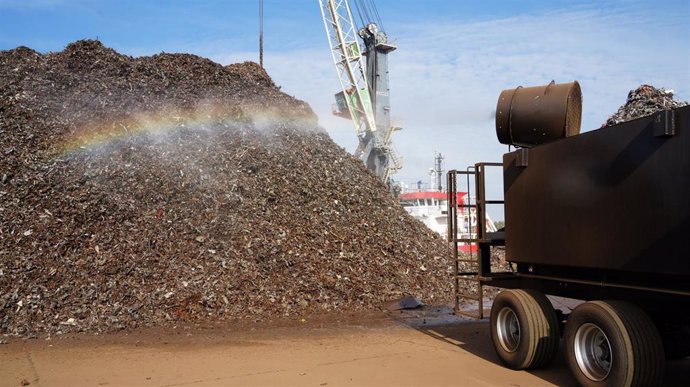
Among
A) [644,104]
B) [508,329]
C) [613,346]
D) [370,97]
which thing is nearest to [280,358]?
[508,329]

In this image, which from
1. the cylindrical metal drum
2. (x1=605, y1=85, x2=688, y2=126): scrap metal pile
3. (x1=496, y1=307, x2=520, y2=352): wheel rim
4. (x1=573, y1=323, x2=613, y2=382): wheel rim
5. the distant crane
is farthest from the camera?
the distant crane

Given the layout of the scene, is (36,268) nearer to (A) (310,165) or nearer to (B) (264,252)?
(B) (264,252)

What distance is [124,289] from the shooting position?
988 cm

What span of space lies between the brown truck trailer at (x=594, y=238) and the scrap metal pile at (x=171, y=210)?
497 cm

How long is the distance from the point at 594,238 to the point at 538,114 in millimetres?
1922

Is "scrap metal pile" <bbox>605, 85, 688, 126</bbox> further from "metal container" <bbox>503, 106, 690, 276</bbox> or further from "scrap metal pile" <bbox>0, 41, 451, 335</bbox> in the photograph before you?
"scrap metal pile" <bbox>0, 41, 451, 335</bbox>

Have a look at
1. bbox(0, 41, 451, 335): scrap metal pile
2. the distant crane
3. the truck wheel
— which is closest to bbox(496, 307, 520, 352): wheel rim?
the truck wheel

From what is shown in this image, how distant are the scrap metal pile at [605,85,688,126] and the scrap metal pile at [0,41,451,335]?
5.82m

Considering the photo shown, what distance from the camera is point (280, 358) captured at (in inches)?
295

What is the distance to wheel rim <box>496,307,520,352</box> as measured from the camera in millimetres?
6941

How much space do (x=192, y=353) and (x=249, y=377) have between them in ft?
5.19

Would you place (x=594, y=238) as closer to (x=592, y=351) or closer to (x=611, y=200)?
(x=611, y=200)

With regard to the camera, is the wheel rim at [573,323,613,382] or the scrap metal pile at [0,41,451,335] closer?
the wheel rim at [573,323,613,382]

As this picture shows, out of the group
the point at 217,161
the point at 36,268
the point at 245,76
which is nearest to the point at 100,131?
the point at 217,161
